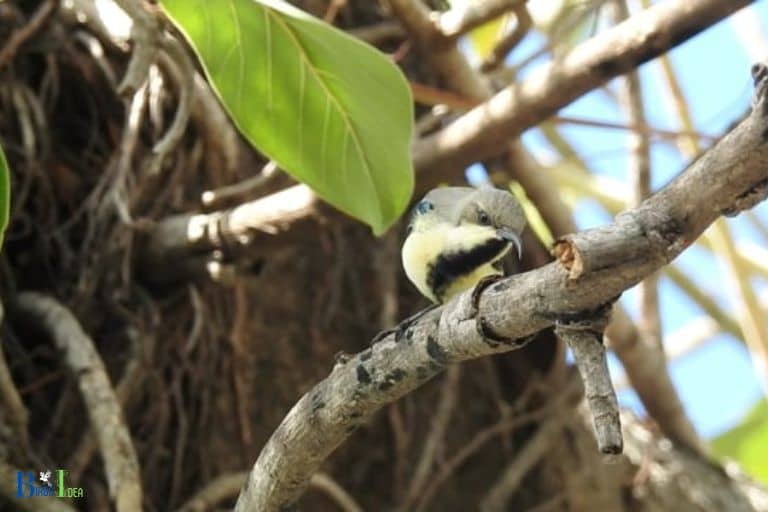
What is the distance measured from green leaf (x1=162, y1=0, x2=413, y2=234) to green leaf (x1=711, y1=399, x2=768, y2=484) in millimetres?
1297

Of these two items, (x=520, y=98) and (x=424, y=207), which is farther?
(x=520, y=98)

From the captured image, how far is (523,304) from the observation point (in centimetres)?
91

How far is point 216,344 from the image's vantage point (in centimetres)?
195

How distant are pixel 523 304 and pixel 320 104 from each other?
0.62 m

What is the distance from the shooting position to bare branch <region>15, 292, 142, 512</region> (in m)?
1.56

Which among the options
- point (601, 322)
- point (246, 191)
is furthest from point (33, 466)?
point (601, 322)

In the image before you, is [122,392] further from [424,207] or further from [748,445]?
Answer: [748,445]

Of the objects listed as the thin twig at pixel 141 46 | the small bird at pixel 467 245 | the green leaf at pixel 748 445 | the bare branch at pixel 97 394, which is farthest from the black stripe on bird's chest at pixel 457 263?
the green leaf at pixel 748 445

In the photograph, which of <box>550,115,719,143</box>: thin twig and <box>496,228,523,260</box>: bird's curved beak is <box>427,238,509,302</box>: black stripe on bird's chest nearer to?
<box>496,228,523,260</box>: bird's curved beak

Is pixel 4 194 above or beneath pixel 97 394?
above

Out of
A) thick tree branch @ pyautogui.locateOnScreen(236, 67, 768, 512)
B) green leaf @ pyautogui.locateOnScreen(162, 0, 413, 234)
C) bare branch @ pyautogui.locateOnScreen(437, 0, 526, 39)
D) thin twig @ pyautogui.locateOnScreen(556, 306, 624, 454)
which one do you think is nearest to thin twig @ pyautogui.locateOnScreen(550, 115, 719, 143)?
bare branch @ pyautogui.locateOnScreen(437, 0, 526, 39)

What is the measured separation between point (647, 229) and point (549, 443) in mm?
1385

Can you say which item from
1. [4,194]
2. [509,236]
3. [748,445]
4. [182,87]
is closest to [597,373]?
[509,236]

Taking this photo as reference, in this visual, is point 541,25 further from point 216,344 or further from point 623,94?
point 216,344
